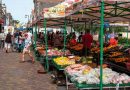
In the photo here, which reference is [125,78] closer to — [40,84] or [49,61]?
[40,84]

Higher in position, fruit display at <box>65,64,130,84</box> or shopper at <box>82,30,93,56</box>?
shopper at <box>82,30,93,56</box>

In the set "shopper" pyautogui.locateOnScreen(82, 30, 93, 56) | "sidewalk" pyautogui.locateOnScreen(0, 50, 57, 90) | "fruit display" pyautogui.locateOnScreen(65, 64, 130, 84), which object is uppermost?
"shopper" pyautogui.locateOnScreen(82, 30, 93, 56)

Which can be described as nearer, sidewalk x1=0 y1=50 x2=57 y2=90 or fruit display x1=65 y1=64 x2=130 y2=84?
fruit display x1=65 y1=64 x2=130 y2=84

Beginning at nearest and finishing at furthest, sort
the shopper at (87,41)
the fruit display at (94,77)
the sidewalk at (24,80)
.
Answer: the fruit display at (94,77) < the sidewalk at (24,80) < the shopper at (87,41)

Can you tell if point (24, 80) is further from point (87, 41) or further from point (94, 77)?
point (87, 41)

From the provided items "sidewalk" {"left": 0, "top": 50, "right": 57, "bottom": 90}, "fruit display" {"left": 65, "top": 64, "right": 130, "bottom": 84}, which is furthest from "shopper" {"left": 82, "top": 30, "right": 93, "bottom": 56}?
"fruit display" {"left": 65, "top": 64, "right": 130, "bottom": 84}

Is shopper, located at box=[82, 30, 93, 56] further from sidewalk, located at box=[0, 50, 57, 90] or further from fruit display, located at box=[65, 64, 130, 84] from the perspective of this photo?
fruit display, located at box=[65, 64, 130, 84]

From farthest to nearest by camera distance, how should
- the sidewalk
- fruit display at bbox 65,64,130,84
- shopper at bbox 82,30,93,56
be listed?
shopper at bbox 82,30,93,56 < the sidewalk < fruit display at bbox 65,64,130,84

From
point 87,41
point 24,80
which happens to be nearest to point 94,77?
point 24,80

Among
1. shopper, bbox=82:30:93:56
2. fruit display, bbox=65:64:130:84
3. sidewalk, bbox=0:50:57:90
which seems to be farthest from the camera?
shopper, bbox=82:30:93:56

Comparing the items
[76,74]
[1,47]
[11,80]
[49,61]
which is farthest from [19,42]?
[76,74]

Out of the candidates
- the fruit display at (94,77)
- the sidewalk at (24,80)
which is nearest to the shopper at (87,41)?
the sidewalk at (24,80)

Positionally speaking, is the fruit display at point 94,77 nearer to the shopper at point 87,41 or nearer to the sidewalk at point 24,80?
the sidewalk at point 24,80

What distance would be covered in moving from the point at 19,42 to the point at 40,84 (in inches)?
868
